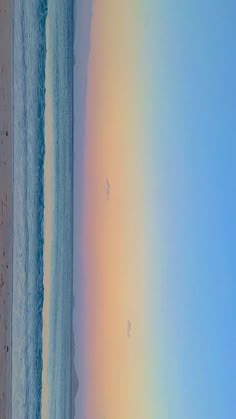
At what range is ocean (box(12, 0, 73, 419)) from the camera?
0.42m

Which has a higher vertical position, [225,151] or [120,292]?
[225,151]

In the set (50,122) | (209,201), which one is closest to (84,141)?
(50,122)

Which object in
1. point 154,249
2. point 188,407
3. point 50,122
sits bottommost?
point 188,407

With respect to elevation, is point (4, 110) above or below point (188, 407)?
above

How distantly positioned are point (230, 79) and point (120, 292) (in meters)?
0.20

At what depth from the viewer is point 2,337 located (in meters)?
0.40

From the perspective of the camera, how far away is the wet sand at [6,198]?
0.41m

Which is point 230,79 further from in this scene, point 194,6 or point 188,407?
point 188,407

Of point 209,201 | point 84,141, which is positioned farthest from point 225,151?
Result: point 84,141

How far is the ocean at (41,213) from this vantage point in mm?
416

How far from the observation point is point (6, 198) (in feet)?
1.35

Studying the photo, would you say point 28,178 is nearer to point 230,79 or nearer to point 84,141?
point 84,141

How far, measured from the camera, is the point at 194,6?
1.26 ft

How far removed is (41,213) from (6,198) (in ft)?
0.11
